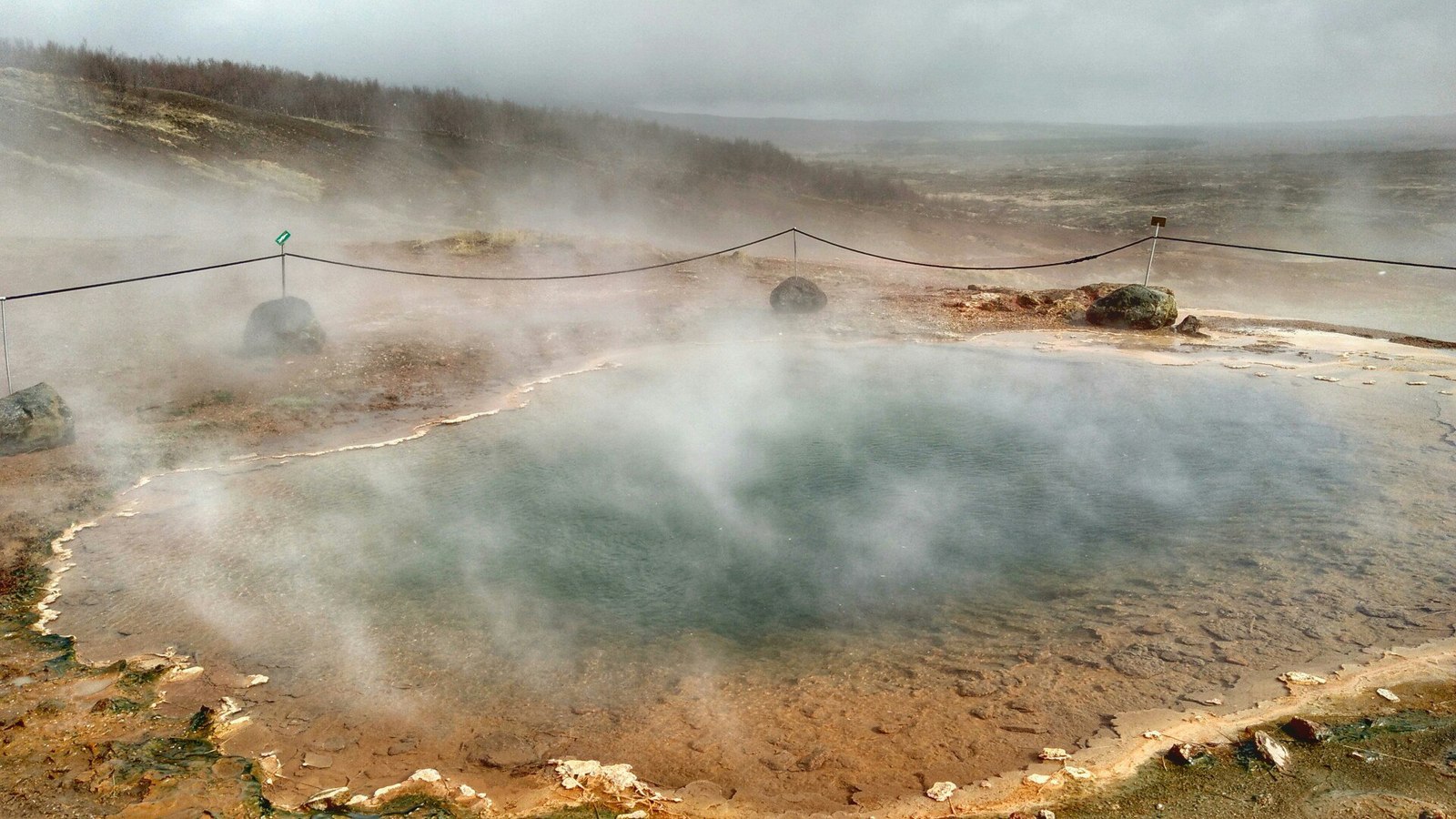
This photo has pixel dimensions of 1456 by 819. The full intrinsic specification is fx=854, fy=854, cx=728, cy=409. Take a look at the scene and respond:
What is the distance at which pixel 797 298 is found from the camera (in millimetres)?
11117

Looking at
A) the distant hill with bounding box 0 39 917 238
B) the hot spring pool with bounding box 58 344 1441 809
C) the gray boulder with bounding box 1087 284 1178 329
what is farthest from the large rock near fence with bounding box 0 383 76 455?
the gray boulder with bounding box 1087 284 1178 329

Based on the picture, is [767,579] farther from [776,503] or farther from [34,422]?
[34,422]

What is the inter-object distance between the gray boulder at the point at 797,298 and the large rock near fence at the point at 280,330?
18.1 feet

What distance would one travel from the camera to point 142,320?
9109 millimetres

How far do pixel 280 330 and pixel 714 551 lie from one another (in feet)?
18.9

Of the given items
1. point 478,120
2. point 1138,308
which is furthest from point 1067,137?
point 1138,308

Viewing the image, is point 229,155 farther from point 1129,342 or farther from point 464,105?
point 1129,342

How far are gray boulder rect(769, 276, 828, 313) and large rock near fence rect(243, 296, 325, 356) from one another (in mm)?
5512

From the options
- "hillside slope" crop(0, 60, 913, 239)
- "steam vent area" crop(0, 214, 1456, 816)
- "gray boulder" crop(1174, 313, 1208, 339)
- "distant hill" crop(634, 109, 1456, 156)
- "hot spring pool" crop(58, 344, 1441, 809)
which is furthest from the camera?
"distant hill" crop(634, 109, 1456, 156)

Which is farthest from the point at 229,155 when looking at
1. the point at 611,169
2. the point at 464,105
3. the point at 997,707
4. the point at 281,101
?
the point at 997,707

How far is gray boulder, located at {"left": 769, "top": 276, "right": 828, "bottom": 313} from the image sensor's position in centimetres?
1112

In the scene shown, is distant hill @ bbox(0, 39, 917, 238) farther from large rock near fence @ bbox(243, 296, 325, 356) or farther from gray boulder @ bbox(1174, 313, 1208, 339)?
gray boulder @ bbox(1174, 313, 1208, 339)

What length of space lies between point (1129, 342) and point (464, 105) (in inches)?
1077

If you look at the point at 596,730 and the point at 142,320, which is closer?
the point at 596,730
